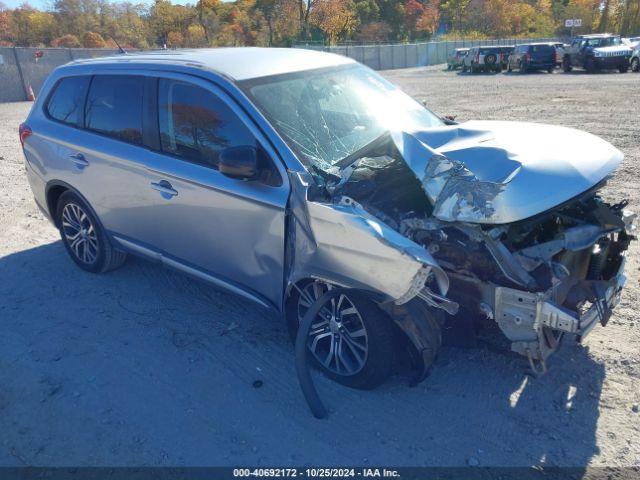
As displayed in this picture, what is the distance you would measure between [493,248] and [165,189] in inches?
93.5

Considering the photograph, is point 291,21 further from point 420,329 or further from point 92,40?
point 420,329

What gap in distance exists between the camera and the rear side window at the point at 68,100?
479 cm

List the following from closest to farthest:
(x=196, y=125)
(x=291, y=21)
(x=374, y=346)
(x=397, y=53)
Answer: (x=374, y=346)
(x=196, y=125)
(x=397, y=53)
(x=291, y=21)

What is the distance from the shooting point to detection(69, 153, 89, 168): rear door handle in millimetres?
4635

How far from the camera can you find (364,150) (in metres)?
3.66

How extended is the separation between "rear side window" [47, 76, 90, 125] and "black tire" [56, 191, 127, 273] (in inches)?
27.4

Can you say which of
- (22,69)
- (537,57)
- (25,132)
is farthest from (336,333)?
(537,57)

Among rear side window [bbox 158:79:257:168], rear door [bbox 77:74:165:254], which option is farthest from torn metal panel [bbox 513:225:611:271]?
rear door [bbox 77:74:165:254]

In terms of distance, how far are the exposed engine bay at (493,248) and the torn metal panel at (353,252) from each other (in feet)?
0.06

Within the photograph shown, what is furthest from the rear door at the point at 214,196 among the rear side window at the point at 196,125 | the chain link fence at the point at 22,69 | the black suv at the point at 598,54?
the black suv at the point at 598,54

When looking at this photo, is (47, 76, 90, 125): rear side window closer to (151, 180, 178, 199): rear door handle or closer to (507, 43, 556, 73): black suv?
(151, 180, 178, 199): rear door handle

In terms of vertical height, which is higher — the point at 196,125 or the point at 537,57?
the point at 196,125

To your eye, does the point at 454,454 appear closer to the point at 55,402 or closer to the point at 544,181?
the point at 544,181

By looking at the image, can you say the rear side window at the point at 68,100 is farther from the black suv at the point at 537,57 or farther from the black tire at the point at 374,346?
the black suv at the point at 537,57
